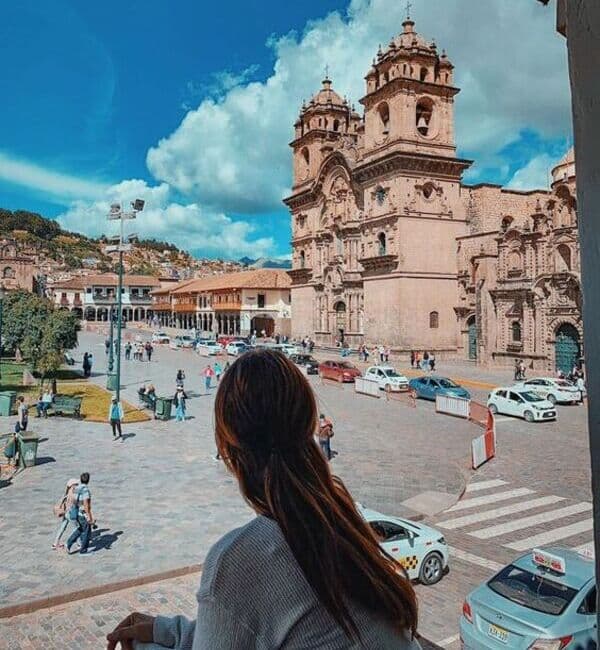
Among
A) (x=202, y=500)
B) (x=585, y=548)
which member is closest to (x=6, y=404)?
(x=202, y=500)

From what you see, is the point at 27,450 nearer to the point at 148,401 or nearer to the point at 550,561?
the point at 148,401

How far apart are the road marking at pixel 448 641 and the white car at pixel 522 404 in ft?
54.5

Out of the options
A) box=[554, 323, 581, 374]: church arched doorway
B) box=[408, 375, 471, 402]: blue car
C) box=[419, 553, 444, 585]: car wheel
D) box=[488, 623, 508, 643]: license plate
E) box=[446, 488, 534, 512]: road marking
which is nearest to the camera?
box=[488, 623, 508, 643]: license plate

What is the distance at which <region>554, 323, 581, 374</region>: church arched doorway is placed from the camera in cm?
3428

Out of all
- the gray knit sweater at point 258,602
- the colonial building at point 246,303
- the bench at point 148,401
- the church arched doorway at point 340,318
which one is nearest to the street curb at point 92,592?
the gray knit sweater at point 258,602

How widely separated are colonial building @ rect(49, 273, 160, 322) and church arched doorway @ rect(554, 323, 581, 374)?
7097 centimetres

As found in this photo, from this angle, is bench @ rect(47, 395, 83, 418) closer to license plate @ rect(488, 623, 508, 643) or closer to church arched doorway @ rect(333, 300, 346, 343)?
license plate @ rect(488, 623, 508, 643)

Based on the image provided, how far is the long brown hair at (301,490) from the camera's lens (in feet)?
5.09

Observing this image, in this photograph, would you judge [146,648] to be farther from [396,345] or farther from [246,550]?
[396,345]

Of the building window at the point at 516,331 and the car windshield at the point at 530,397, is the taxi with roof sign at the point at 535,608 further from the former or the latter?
the building window at the point at 516,331

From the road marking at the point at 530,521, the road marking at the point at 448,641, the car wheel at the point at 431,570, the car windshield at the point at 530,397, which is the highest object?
the car windshield at the point at 530,397

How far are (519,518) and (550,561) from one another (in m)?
5.19

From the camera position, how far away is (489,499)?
13.2 meters

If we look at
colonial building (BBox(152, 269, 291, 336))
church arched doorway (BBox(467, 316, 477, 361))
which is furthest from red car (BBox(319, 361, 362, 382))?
colonial building (BBox(152, 269, 291, 336))
